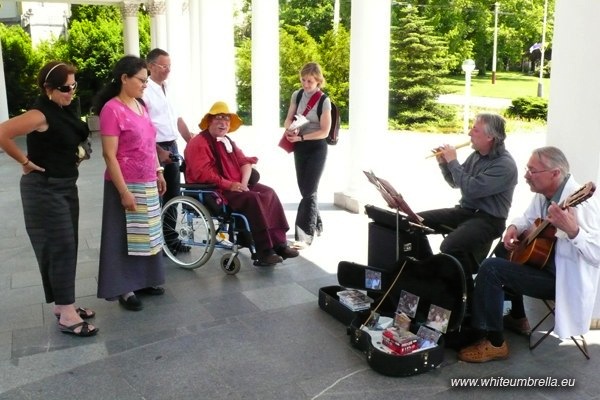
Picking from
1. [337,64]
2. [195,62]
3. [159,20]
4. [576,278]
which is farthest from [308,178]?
[337,64]

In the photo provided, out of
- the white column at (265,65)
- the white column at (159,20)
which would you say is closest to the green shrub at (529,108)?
the white column at (159,20)

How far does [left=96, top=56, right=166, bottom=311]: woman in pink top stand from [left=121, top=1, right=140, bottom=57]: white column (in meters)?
17.4

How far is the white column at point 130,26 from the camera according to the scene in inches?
818

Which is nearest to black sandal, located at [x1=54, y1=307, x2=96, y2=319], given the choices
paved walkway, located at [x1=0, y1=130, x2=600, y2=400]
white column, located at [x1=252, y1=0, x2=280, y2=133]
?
paved walkway, located at [x1=0, y1=130, x2=600, y2=400]

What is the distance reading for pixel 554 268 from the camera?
3.64 meters

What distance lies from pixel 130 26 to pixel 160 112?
54.7ft

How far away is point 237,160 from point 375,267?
69.0 inches

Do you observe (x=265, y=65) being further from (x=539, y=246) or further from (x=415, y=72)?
(x=415, y=72)

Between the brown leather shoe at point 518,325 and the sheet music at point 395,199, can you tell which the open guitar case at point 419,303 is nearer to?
the sheet music at point 395,199

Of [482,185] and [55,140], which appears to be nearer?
[55,140]

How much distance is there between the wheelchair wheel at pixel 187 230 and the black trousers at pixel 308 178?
99cm

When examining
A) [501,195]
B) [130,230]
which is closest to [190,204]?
[130,230]

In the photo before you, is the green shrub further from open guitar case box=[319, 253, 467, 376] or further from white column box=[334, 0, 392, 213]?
open guitar case box=[319, 253, 467, 376]

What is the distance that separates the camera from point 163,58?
5.40m
